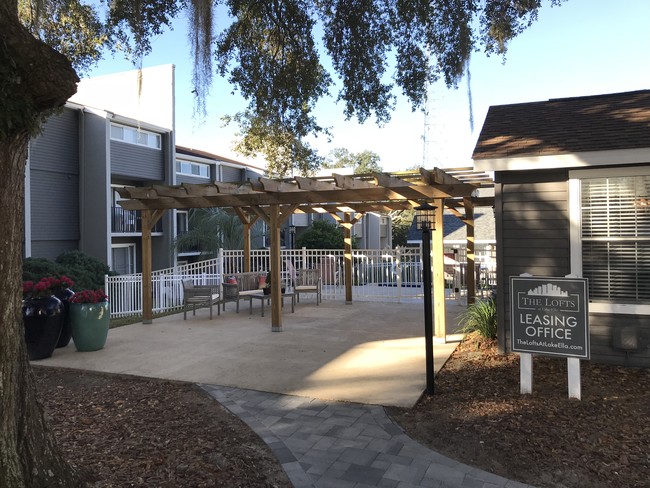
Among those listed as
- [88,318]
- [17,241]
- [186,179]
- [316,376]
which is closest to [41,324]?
[88,318]

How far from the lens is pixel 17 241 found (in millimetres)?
2785

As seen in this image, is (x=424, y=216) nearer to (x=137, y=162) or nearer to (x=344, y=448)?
(x=344, y=448)

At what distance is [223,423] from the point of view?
14.7 feet

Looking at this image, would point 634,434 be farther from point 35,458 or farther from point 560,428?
point 35,458

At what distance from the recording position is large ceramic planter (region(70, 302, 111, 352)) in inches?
291

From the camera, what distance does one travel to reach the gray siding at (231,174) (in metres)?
26.7

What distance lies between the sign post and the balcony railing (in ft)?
57.0

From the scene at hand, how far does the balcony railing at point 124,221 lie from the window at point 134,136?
9.53 ft

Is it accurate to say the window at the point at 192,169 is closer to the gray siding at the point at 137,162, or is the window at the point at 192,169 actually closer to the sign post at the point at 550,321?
the gray siding at the point at 137,162

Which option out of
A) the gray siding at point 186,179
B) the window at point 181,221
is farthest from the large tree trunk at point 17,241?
the window at point 181,221

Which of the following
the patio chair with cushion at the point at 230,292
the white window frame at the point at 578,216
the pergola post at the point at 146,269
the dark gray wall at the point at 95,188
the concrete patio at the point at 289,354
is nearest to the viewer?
the concrete patio at the point at 289,354

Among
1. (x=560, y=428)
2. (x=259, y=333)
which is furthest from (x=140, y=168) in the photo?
(x=560, y=428)

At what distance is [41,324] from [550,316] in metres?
6.85

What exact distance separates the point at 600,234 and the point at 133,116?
761 inches
